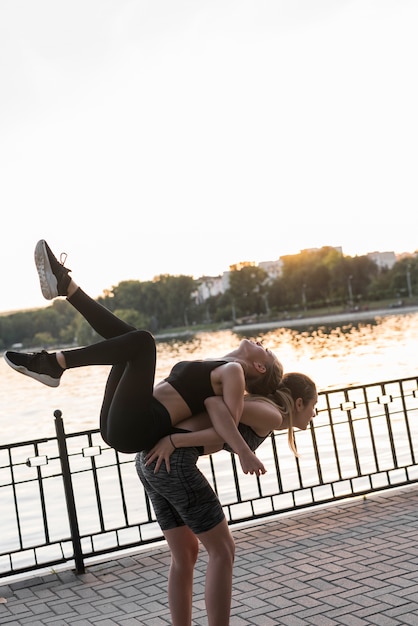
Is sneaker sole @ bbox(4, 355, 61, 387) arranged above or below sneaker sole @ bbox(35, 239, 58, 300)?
below

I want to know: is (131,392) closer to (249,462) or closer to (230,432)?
(230,432)

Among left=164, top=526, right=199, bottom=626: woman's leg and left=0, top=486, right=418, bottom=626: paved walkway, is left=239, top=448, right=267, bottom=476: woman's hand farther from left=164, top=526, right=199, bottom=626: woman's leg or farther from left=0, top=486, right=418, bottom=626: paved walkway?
left=0, top=486, right=418, bottom=626: paved walkway

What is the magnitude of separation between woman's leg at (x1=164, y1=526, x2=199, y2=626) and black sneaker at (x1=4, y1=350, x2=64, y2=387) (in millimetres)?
828

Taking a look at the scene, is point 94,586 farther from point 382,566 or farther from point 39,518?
point 39,518

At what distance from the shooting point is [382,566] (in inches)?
187

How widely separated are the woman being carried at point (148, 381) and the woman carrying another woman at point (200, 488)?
59 mm

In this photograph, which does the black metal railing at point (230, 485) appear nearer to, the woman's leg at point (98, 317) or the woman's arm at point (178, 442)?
the woman's leg at point (98, 317)

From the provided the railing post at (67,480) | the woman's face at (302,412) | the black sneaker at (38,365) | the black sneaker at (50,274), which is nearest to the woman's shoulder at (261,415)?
the woman's face at (302,412)

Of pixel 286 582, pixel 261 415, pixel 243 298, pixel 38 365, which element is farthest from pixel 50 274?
pixel 243 298

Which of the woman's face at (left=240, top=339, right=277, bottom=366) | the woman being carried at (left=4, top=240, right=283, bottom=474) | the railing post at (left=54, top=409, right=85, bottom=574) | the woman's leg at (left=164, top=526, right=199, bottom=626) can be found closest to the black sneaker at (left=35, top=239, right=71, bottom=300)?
the woman being carried at (left=4, top=240, right=283, bottom=474)

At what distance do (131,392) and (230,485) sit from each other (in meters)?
8.23

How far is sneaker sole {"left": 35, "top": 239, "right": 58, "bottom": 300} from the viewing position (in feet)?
10.9

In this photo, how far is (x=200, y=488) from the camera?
10.2ft

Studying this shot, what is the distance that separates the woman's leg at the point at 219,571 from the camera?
313 centimetres
